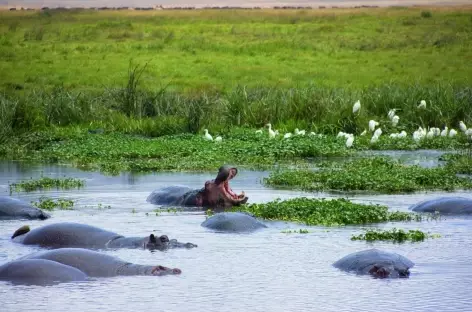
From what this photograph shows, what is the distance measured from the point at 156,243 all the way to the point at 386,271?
228 centimetres

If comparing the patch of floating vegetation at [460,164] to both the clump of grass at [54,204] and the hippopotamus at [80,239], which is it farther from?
the hippopotamus at [80,239]

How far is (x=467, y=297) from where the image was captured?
29.5 ft

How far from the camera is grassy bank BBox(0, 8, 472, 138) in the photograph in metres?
22.8

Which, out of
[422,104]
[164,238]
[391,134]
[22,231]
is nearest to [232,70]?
[422,104]

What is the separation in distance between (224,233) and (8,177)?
5995mm

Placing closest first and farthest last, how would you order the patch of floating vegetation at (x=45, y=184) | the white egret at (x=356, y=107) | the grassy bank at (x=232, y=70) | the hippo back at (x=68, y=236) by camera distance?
the hippo back at (x=68, y=236)
the patch of floating vegetation at (x=45, y=184)
the white egret at (x=356, y=107)
the grassy bank at (x=232, y=70)

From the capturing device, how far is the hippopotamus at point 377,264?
9695mm

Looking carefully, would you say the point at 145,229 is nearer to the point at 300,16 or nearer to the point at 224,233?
the point at 224,233

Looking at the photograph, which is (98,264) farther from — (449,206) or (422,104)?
(422,104)

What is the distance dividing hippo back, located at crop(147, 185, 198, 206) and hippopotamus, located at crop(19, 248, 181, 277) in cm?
403

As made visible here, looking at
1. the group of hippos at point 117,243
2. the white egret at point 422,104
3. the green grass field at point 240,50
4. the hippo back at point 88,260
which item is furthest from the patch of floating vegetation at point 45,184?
the green grass field at point 240,50

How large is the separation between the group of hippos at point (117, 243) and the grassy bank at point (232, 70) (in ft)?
27.1

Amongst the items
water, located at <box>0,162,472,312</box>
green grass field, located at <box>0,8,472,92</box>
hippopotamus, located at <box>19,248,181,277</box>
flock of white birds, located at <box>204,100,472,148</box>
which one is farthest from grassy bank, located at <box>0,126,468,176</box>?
green grass field, located at <box>0,8,472,92</box>

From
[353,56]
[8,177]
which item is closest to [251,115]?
[8,177]
